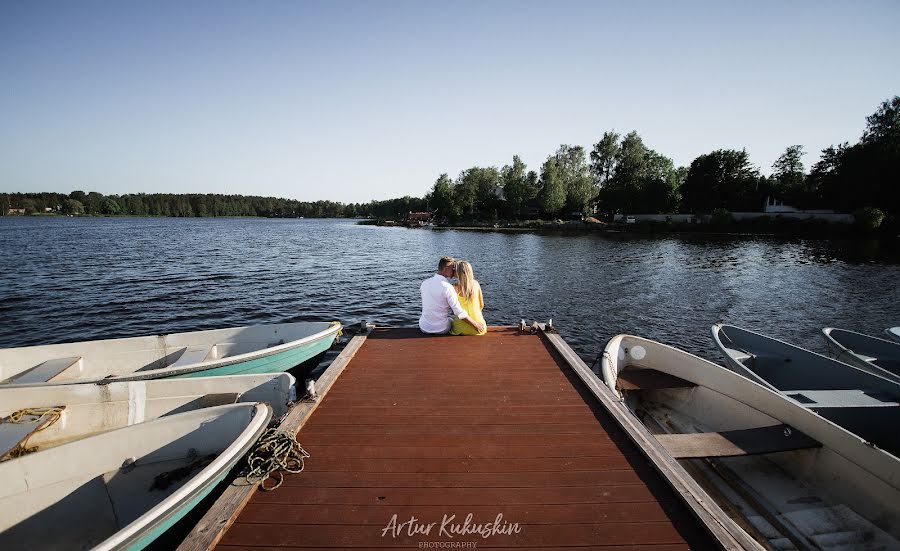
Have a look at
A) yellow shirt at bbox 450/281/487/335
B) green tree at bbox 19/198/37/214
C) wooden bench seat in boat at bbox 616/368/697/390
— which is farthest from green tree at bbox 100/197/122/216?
wooden bench seat in boat at bbox 616/368/697/390

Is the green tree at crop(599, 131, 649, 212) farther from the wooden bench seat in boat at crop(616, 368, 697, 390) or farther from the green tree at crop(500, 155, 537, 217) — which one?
the wooden bench seat in boat at crop(616, 368, 697, 390)

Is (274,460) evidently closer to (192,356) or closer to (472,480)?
(472,480)

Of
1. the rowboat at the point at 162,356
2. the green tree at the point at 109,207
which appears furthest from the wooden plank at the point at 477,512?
the green tree at the point at 109,207

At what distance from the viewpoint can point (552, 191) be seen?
85.3 meters

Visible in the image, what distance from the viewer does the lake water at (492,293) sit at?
15656 mm

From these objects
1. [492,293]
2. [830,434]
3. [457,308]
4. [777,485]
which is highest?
[457,308]

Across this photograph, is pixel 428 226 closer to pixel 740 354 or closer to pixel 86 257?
pixel 86 257

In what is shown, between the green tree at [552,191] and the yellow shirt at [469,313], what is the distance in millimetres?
82077

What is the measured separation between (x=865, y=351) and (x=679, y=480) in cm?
970

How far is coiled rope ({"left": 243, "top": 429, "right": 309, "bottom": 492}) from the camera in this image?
3676 mm

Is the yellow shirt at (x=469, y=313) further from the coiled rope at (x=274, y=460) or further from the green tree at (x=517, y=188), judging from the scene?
the green tree at (x=517, y=188)

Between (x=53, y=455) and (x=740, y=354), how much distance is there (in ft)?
38.3

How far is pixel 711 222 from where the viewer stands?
2677 inches

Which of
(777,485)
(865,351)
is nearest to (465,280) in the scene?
(777,485)
